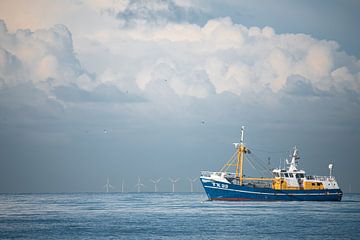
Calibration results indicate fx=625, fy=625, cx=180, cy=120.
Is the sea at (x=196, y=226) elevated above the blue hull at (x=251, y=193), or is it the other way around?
the blue hull at (x=251, y=193)

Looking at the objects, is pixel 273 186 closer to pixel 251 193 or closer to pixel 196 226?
Result: pixel 251 193

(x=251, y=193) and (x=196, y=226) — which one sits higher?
(x=251, y=193)

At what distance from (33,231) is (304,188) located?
81.4 m

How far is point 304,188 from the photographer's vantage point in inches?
6058

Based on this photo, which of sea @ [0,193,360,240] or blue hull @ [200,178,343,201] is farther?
blue hull @ [200,178,343,201]

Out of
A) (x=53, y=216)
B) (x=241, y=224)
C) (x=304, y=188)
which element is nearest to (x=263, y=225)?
(x=241, y=224)

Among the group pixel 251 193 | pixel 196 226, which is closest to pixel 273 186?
pixel 251 193

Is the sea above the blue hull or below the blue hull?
below

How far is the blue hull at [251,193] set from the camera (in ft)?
487

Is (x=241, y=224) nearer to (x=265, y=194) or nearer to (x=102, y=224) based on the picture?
(x=102, y=224)

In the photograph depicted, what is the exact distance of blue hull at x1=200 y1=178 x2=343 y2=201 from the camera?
5842 inches

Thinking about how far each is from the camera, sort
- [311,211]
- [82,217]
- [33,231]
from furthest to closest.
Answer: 1. [311,211]
2. [82,217]
3. [33,231]

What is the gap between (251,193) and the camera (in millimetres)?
150250

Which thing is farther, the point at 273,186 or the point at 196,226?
the point at 273,186
